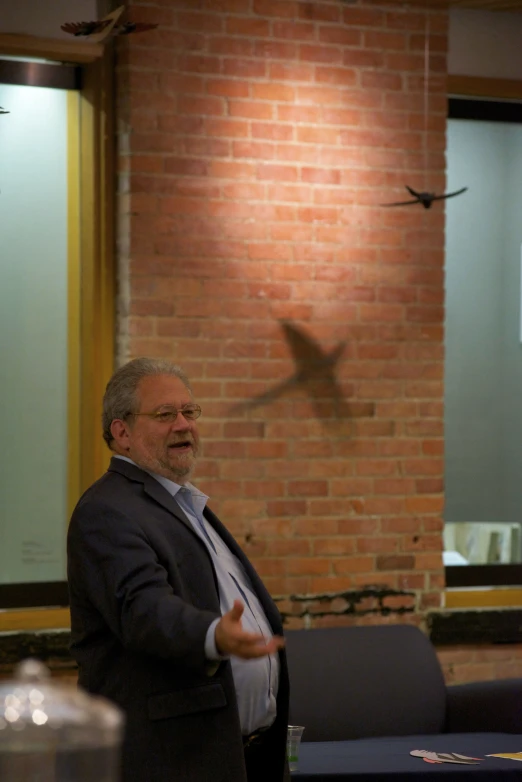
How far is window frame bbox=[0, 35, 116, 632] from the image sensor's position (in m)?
4.66

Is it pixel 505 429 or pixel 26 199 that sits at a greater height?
pixel 26 199

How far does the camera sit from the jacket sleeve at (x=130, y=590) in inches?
94.7

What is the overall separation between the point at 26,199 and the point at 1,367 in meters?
0.70

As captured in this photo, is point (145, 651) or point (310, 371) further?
point (310, 371)

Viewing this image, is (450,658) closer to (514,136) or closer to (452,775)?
(452,775)

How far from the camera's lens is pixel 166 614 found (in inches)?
95.6

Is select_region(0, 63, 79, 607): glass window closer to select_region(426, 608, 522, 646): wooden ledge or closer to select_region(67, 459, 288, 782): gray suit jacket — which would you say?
select_region(426, 608, 522, 646): wooden ledge

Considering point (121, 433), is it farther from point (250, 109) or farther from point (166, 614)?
point (250, 109)

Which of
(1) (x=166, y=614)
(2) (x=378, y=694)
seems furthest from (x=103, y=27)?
(2) (x=378, y=694)

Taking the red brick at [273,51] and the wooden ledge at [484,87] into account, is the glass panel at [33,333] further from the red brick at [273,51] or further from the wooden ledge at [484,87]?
the wooden ledge at [484,87]

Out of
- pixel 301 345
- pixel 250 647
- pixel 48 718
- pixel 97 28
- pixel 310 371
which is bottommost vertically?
pixel 250 647

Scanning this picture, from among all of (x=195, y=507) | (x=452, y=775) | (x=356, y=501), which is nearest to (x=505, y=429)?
(x=356, y=501)

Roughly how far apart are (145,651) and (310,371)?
248 centimetres

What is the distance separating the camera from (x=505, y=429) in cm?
544
